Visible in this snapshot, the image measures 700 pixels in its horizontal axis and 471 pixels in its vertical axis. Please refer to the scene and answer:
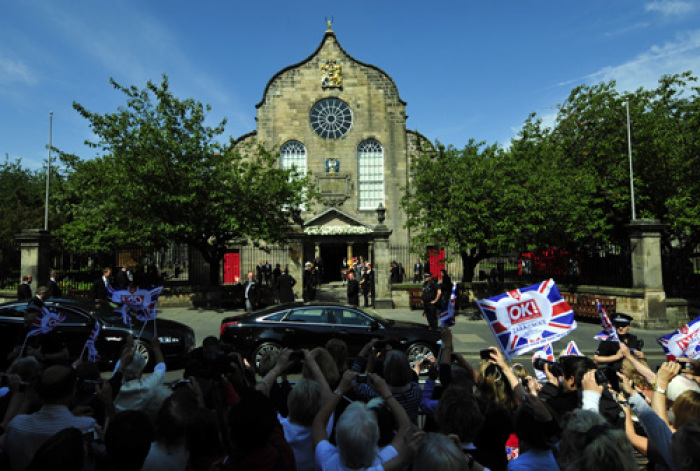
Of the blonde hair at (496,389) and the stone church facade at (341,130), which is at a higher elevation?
the stone church facade at (341,130)

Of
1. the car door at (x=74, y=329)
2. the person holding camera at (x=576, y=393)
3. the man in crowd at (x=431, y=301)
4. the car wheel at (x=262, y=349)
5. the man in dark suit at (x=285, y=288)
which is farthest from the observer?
the man in dark suit at (x=285, y=288)

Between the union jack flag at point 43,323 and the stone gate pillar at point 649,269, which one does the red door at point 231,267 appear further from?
the union jack flag at point 43,323

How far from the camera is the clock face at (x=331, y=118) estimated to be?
34562 millimetres

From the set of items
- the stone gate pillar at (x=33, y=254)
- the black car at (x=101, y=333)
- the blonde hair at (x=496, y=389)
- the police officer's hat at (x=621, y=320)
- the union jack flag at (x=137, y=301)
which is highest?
the stone gate pillar at (x=33, y=254)

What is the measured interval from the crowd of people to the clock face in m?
31.5

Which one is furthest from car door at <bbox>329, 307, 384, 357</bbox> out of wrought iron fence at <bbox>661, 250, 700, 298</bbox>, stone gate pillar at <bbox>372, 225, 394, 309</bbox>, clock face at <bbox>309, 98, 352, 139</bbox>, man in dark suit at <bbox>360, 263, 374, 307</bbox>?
clock face at <bbox>309, 98, 352, 139</bbox>

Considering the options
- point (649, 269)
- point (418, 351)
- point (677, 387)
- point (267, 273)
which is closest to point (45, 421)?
point (677, 387)

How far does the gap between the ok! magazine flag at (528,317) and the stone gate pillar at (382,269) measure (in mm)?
15293

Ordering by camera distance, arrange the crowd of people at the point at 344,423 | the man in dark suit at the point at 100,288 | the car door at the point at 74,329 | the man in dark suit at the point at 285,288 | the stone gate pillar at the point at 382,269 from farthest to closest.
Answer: the stone gate pillar at the point at 382,269 < the man in dark suit at the point at 285,288 < the man in dark suit at the point at 100,288 < the car door at the point at 74,329 < the crowd of people at the point at 344,423

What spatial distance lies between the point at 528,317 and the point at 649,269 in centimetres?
1364

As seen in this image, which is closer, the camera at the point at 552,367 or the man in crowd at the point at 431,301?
the camera at the point at 552,367

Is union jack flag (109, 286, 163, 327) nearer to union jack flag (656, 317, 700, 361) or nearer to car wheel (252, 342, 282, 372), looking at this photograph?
car wheel (252, 342, 282, 372)

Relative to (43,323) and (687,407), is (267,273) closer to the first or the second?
(43,323)

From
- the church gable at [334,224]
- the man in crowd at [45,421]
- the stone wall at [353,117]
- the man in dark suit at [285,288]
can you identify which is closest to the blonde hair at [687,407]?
the man in crowd at [45,421]
